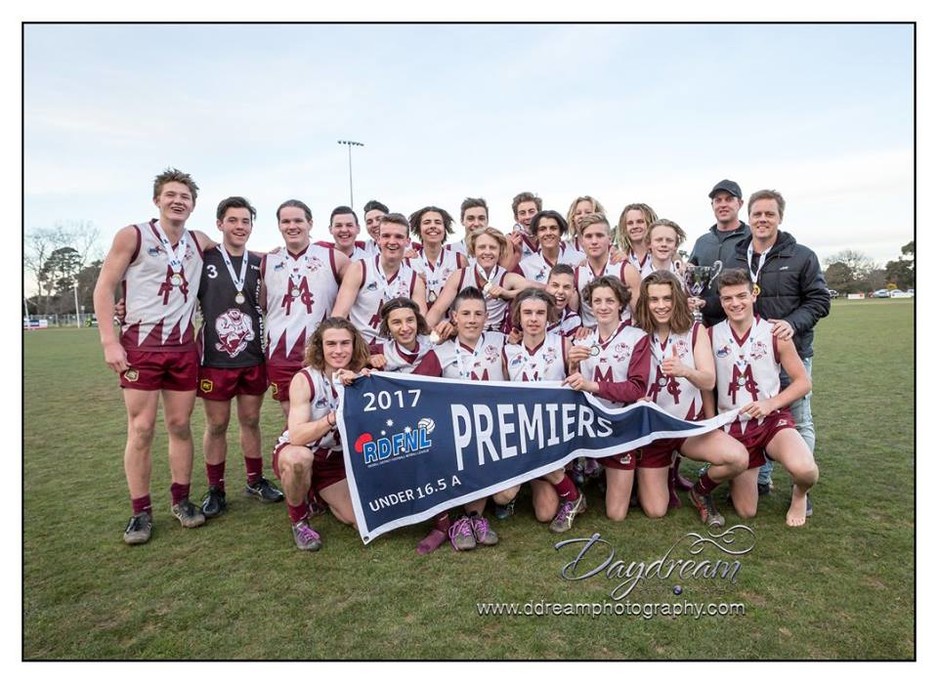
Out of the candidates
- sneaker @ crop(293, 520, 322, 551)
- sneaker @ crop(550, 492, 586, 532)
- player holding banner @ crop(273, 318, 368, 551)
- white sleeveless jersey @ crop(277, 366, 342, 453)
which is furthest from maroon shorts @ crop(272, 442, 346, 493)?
sneaker @ crop(550, 492, 586, 532)

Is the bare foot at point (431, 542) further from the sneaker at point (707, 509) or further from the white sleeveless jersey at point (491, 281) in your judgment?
the sneaker at point (707, 509)

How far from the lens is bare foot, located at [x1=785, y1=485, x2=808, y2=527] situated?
3.92 meters

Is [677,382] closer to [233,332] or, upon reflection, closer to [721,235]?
[721,235]

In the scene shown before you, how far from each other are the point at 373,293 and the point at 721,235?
3.08m

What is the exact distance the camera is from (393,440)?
3.84 m

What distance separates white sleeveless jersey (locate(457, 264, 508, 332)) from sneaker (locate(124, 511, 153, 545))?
2.86m

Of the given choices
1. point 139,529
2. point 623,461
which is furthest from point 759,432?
point 139,529

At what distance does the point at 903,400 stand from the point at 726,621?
6706 mm

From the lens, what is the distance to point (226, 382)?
4512 millimetres

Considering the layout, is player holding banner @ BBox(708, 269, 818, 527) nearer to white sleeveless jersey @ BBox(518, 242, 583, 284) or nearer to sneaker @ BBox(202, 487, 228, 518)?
white sleeveless jersey @ BBox(518, 242, 583, 284)

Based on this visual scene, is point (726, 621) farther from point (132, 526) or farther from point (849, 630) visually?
point (132, 526)

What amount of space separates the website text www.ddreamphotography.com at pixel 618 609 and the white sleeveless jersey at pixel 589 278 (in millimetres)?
2156

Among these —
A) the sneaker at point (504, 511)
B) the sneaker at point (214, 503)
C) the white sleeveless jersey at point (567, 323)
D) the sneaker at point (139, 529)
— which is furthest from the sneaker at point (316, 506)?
the white sleeveless jersey at point (567, 323)

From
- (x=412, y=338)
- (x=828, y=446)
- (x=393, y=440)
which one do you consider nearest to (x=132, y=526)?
(x=393, y=440)
